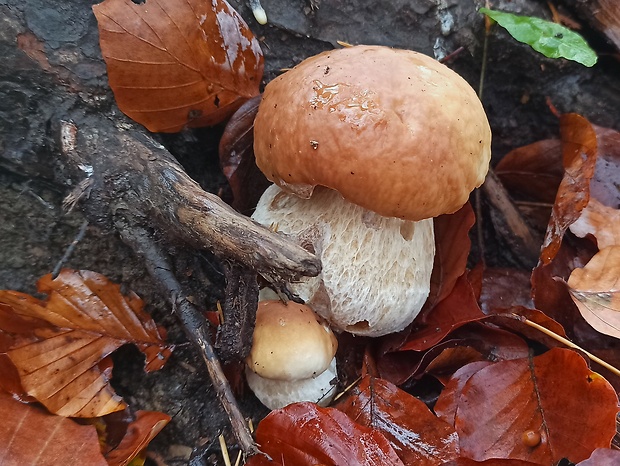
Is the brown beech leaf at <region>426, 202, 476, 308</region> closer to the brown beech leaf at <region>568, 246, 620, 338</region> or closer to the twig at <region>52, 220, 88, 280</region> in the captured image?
the brown beech leaf at <region>568, 246, 620, 338</region>

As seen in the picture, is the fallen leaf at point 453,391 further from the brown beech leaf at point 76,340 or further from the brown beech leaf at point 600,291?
the brown beech leaf at point 76,340

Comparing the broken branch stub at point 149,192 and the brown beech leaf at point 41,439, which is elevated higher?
the broken branch stub at point 149,192

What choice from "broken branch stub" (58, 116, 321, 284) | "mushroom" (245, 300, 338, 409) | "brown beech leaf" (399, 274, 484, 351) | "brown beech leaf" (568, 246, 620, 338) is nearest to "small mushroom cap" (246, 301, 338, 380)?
"mushroom" (245, 300, 338, 409)

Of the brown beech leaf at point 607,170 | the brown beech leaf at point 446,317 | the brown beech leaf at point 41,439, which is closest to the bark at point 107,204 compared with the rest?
the brown beech leaf at point 41,439

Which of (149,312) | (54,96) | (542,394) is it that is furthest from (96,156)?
(542,394)

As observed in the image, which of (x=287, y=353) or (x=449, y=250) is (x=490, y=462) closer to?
(x=287, y=353)

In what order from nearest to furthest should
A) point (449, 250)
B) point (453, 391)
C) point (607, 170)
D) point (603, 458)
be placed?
point (603, 458)
point (453, 391)
point (449, 250)
point (607, 170)

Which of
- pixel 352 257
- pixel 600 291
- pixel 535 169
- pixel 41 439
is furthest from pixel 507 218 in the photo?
pixel 41 439
